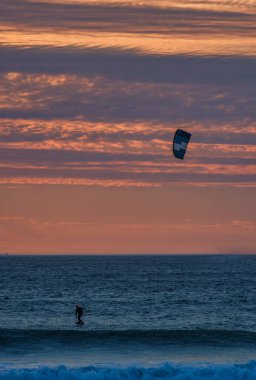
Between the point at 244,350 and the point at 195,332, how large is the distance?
5616mm

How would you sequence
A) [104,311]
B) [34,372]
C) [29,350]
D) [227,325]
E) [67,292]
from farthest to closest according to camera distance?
[67,292], [104,311], [227,325], [29,350], [34,372]

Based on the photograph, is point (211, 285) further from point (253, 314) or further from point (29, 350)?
point (29, 350)

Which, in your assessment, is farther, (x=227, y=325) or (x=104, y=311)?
(x=104, y=311)

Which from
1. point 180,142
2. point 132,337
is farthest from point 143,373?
point 132,337

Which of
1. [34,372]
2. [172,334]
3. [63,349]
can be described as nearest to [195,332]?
[172,334]

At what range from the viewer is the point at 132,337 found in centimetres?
4356

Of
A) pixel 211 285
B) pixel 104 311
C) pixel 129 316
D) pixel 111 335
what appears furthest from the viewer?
pixel 211 285

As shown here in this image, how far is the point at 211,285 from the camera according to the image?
92.8 meters

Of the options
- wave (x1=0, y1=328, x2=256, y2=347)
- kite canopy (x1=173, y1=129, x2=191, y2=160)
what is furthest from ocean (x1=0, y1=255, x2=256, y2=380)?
kite canopy (x1=173, y1=129, x2=191, y2=160)

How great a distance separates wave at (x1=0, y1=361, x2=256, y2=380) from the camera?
89.0ft

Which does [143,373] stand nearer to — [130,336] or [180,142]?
[180,142]

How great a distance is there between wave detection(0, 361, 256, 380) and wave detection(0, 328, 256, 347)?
13669 mm

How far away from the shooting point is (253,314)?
187ft

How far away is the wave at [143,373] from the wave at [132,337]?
44.8 feet
